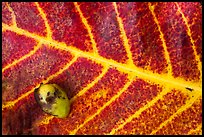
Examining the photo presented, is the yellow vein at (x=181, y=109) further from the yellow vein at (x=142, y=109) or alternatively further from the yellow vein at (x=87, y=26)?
the yellow vein at (x=87, y=26)

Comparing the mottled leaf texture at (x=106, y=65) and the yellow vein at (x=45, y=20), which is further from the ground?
the yellow vein at (x=45, y=20)

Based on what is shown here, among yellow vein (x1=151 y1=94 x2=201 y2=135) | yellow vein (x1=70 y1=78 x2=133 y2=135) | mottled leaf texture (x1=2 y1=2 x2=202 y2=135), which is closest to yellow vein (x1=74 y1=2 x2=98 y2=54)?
mottled leaf texture (x1=2 y1=2 x2=202 y2=135)

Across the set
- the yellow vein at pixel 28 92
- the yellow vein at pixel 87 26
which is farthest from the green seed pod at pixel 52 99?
the yellow vein at pixel 87 26

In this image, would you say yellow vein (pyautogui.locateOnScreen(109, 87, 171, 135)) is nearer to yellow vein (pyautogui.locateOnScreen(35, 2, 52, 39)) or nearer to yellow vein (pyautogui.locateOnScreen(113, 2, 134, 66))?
yellow vein (pyautogui.locateOnScreen(113, 2, 134, 66))

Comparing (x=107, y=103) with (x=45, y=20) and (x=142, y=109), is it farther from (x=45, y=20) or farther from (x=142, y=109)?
(x=45, y=20)

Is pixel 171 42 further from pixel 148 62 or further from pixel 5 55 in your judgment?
pixel 5 55

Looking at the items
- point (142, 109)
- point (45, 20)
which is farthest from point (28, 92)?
point (142, 109)

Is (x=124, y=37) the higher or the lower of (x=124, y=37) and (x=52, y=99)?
the higher
